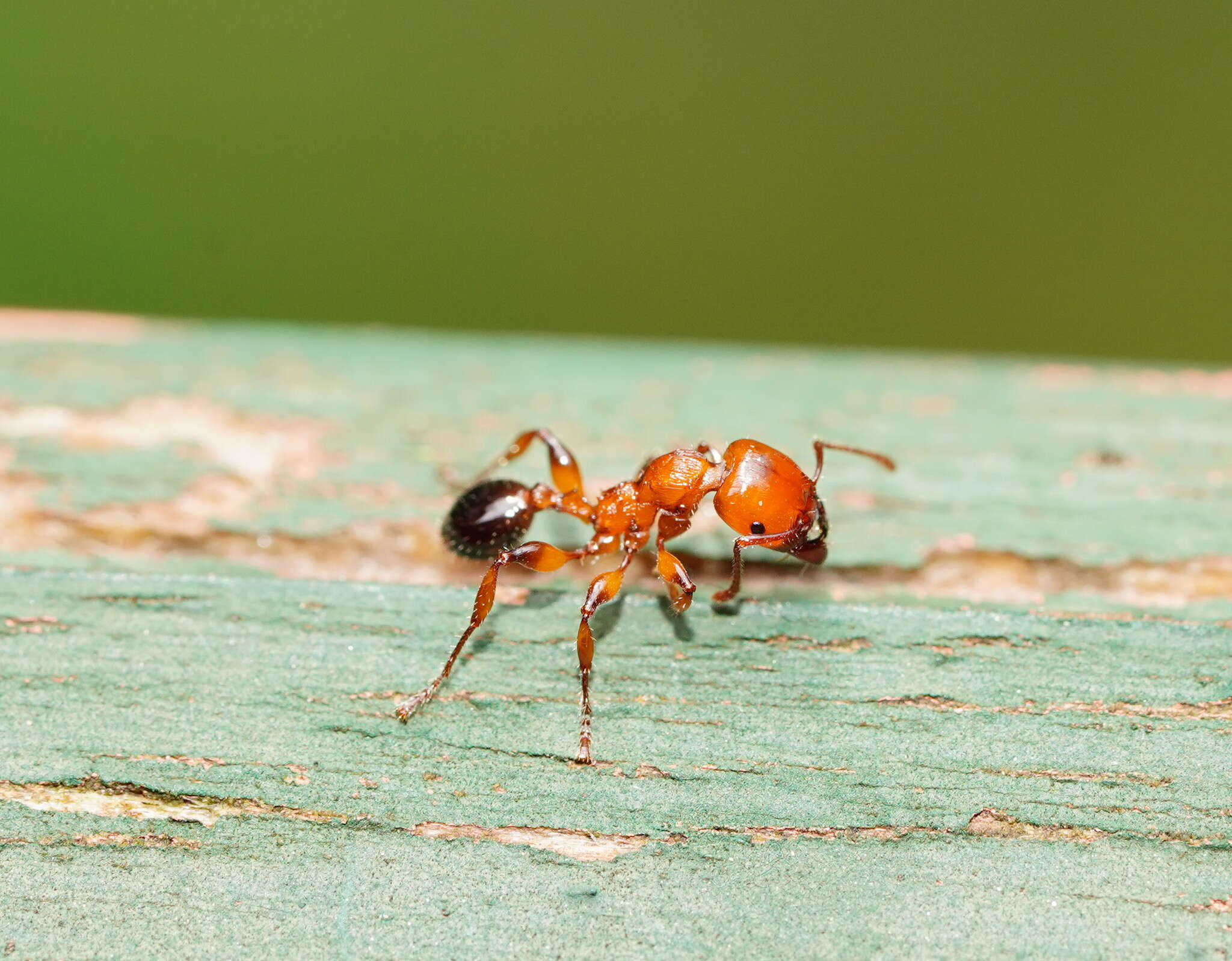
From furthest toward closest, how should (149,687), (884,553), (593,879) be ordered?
(884,553) < (149,687) < (593,879)

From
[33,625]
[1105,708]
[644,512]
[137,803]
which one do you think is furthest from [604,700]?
[33,625]

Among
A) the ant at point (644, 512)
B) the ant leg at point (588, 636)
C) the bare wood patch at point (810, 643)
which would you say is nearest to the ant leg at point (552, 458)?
the ant at point (644, 512)

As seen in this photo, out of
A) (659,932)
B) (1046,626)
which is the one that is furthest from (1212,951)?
(659,932)

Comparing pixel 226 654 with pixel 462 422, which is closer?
pixel 226 654

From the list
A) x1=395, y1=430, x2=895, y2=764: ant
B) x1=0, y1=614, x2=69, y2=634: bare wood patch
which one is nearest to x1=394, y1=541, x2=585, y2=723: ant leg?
x1=395, y1=430, x2=895, y2=764: ant

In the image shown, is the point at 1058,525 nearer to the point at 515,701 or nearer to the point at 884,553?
the point at 884,553

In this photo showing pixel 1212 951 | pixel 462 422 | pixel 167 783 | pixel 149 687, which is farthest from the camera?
pixel 462 422

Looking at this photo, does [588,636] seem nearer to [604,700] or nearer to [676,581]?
Result: [604,700]

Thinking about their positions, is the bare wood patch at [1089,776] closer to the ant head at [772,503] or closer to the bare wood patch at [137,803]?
the ant head at [772,503]
